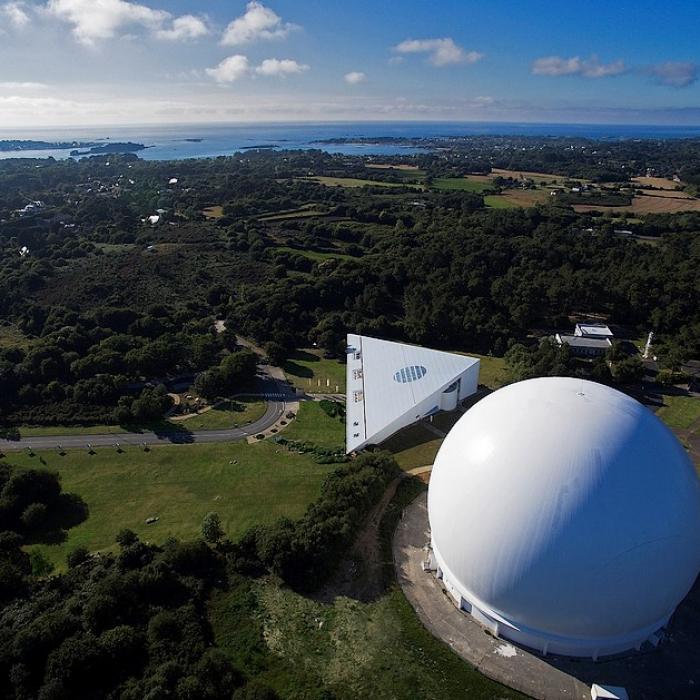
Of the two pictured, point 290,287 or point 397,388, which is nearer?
point 397,388

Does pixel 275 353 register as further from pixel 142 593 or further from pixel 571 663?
pixel 571 663

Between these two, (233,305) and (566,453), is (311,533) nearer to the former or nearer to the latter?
(566,453)

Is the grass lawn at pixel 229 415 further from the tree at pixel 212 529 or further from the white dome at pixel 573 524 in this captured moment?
the white dome at pixel 573 524

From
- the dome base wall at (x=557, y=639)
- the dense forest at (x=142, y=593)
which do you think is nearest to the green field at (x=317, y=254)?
the dense forest at (x=142, y=593)

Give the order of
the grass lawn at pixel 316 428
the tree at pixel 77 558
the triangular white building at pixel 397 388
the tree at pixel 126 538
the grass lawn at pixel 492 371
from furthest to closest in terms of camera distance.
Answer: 1. the grass lawn at pixel 492 371
2. the grass lawn at pixel 316 428
3. the triangular white building at pixel 397 388
4. the tree at pixel 126 538
5. the tree at pixel 77 558

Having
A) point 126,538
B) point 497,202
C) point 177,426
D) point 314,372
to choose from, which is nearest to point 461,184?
point 497,202

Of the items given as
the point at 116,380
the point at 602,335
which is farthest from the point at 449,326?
the point at 116,380
